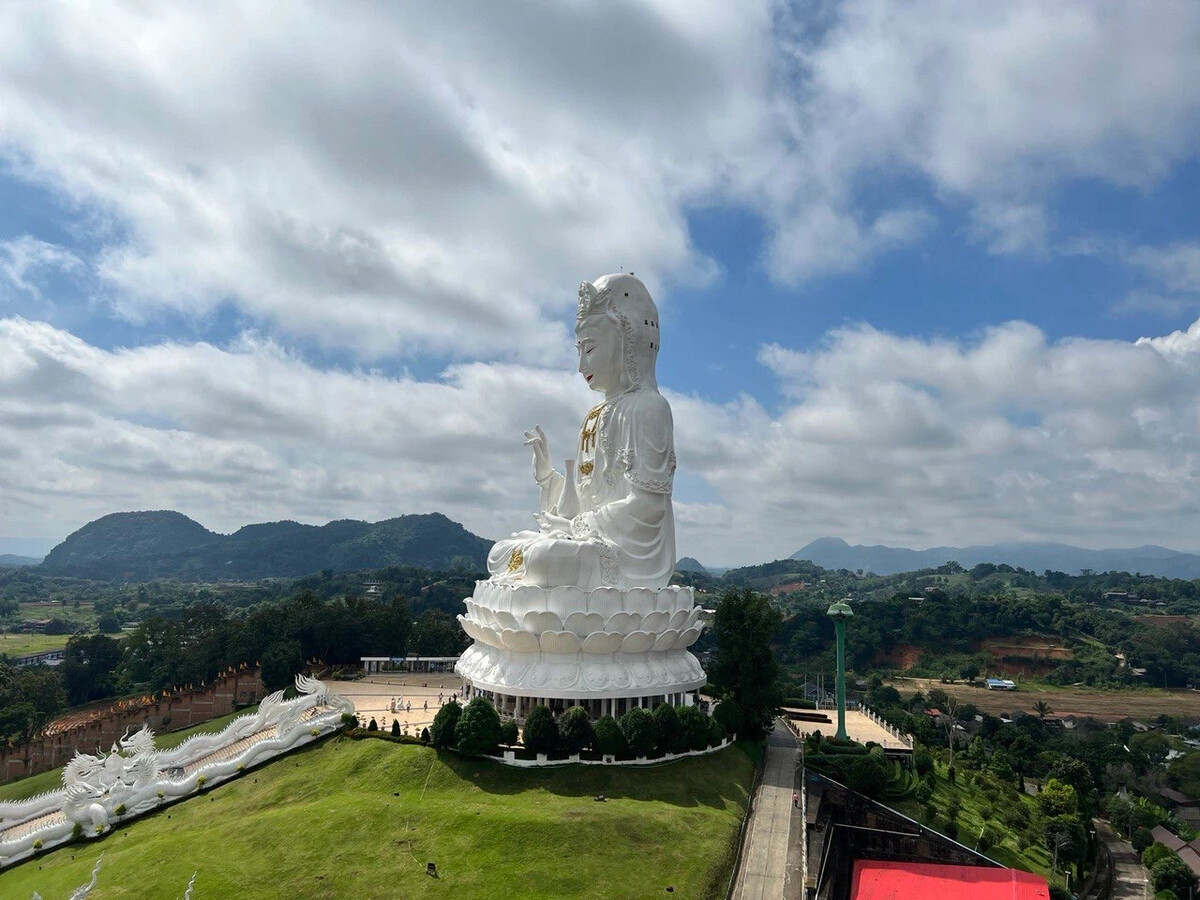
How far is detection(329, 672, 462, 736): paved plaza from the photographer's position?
92.8 ft

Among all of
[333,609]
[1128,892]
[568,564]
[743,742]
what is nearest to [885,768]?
[743,742]

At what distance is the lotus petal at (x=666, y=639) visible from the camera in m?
25.6

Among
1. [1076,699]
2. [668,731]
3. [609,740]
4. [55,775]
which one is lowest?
[1076,699]

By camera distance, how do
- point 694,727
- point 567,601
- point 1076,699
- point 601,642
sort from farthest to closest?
point 1076,699
point 567,601
point 601,642
point 694,727

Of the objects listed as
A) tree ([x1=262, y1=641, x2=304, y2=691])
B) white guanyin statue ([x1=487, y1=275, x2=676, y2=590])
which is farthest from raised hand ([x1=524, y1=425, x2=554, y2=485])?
tree ([x1=262, y1=641, x2=304, y2=691])

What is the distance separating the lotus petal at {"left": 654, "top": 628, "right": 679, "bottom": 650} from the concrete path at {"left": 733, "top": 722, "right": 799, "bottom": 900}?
15.9 ft

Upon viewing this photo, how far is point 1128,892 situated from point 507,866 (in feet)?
70.7

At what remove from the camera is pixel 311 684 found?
93.6ft

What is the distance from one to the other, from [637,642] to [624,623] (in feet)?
2.44

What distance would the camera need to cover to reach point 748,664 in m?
26.8

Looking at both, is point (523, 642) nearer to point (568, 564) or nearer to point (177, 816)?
point (568, 564)

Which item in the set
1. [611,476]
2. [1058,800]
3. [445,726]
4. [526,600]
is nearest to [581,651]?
[526,600]

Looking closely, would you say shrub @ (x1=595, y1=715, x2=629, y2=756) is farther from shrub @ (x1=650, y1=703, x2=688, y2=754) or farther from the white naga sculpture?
the white naga sculpture

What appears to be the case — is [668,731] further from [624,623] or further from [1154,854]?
[1154,854]
